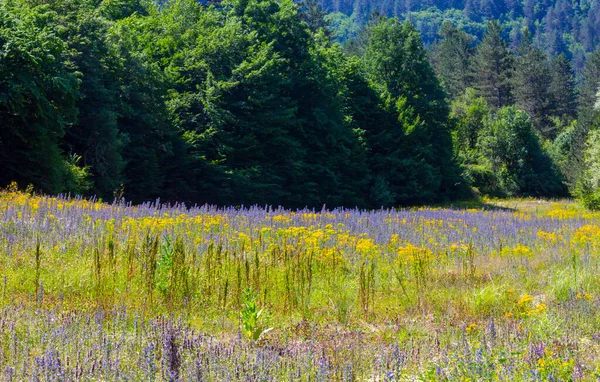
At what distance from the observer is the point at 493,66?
75.5 metres

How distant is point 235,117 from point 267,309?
24.2 metres

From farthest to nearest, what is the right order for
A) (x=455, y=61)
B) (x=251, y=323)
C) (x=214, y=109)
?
(x=455, y=61) → (x=214, y=109) → (x=251, y=323)

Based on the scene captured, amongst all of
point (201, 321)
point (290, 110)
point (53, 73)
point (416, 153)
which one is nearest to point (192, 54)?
point (290, 110)

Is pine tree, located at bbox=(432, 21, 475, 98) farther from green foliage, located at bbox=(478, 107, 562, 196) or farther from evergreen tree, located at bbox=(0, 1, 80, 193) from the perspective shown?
evergreen tree, located at bbox=(0, 1, 80, 193)

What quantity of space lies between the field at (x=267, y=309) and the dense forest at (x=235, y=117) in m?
8.66

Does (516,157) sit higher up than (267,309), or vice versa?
(516,157)

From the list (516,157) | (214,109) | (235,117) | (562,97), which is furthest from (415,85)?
(562,97)

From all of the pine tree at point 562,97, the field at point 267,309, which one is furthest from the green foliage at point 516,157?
the field at point 267,309

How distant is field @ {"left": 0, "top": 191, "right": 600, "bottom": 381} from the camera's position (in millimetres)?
4508

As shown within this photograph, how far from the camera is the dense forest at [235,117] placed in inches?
715

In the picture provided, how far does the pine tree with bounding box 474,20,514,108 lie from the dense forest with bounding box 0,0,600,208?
2222 cm

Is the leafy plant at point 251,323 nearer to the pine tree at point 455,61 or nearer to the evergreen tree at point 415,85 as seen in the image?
the evergreen tree at point 415,85

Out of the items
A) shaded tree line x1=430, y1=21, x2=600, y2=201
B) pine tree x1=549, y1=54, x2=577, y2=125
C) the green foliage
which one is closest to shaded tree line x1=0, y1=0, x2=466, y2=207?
the green foliage

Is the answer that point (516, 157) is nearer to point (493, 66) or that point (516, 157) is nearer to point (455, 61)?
point (493, 66)
